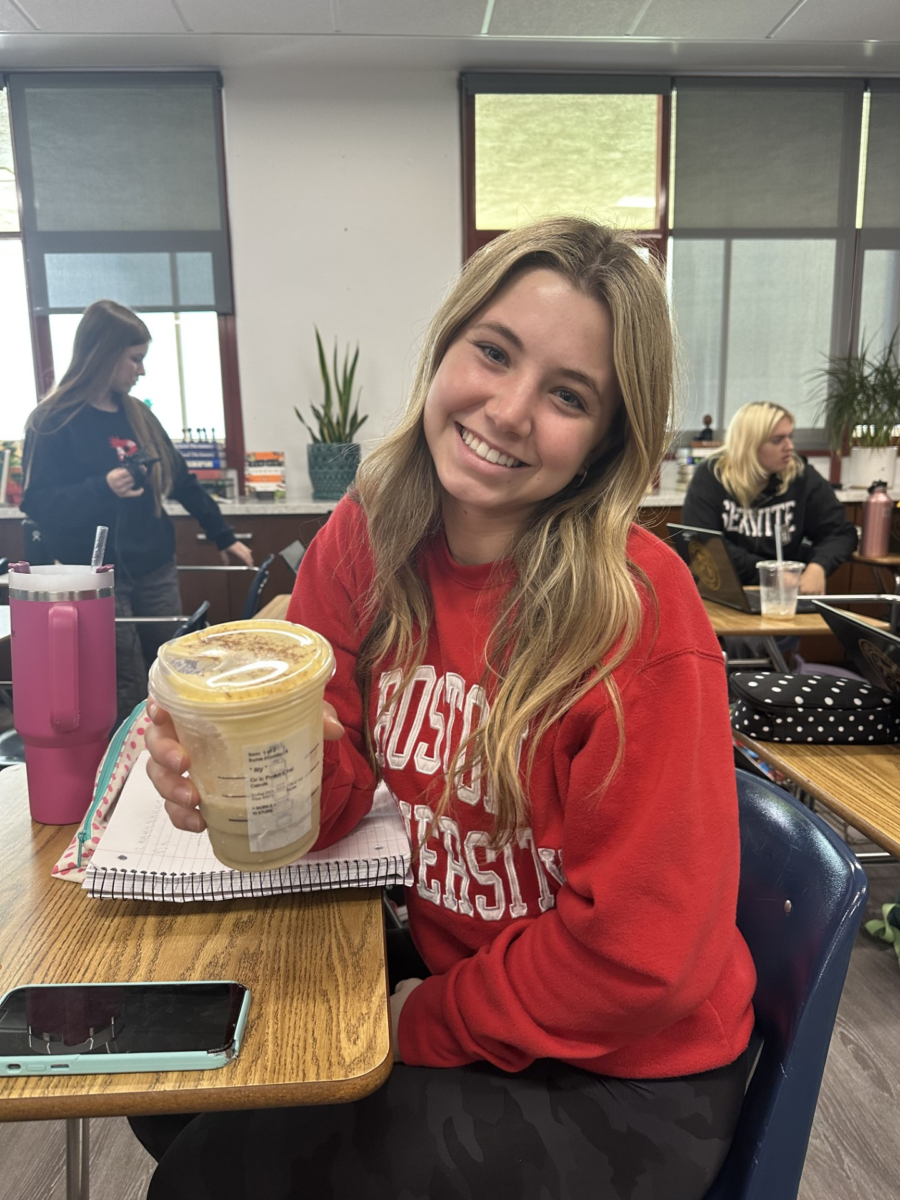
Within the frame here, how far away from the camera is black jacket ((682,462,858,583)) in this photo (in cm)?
342

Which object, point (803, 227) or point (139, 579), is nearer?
point (139, 579)

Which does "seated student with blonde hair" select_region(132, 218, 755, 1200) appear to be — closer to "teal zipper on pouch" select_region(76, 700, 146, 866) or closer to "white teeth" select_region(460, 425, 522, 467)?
"white teeth" select_region(460, 425, 522, 467)

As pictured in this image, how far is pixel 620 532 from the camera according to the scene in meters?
0.94

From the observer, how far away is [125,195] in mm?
4500

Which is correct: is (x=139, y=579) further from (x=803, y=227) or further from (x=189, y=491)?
(x=803, y=227)

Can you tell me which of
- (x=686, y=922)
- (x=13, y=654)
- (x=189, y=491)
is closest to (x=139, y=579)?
→ (x=189, y=491)

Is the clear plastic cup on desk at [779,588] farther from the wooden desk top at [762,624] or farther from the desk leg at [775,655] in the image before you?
the desk leg at [775,655]

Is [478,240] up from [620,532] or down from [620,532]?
up

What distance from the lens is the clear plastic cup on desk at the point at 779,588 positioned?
8.03 ft

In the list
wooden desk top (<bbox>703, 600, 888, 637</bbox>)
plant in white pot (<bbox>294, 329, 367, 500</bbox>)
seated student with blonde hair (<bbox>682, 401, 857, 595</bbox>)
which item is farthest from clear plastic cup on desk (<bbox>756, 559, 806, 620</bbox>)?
plant in white pot (<bbox>294, 329, 367, 500</bbox>)

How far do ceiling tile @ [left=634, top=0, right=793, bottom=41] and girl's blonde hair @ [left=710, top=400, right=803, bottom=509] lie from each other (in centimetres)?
197

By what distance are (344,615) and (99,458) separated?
7.13 ft

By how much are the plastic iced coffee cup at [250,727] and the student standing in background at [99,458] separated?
2.14m

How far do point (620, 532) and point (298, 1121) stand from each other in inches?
27.1
